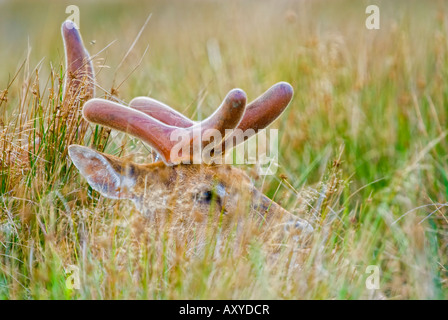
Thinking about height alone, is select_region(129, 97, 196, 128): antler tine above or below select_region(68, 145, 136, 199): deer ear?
above

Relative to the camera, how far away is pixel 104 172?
146 inches

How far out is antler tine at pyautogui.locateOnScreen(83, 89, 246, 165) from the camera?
11.8 ft

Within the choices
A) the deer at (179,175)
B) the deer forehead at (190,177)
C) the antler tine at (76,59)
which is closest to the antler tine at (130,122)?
the deer at (179,175)

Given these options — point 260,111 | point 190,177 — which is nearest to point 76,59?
point 190,177

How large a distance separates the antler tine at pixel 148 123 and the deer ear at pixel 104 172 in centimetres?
18

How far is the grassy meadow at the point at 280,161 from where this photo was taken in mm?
3459

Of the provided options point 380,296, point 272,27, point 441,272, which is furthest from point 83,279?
point 272,27

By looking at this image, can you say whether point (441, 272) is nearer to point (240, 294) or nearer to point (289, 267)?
point (289, 267)

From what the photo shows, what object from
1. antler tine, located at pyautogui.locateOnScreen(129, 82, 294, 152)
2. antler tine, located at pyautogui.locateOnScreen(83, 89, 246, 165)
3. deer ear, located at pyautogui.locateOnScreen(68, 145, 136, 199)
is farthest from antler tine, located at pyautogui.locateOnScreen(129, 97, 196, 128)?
deer ear, located at pyautogui.locateOnScreen(68, 145, 136, 199)

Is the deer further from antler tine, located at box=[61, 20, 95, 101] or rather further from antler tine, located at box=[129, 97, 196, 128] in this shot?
antler tine, located at box=[61, 20, 95, 101]

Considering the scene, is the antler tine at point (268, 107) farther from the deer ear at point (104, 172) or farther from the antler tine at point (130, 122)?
the deer ear at point (104, 172)

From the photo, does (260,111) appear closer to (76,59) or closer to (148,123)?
(148,123)

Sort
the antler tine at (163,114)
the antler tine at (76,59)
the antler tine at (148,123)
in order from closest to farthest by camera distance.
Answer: the antler tine at (148,123), the antler tine at (163,114), the antler tine at (76,59)
